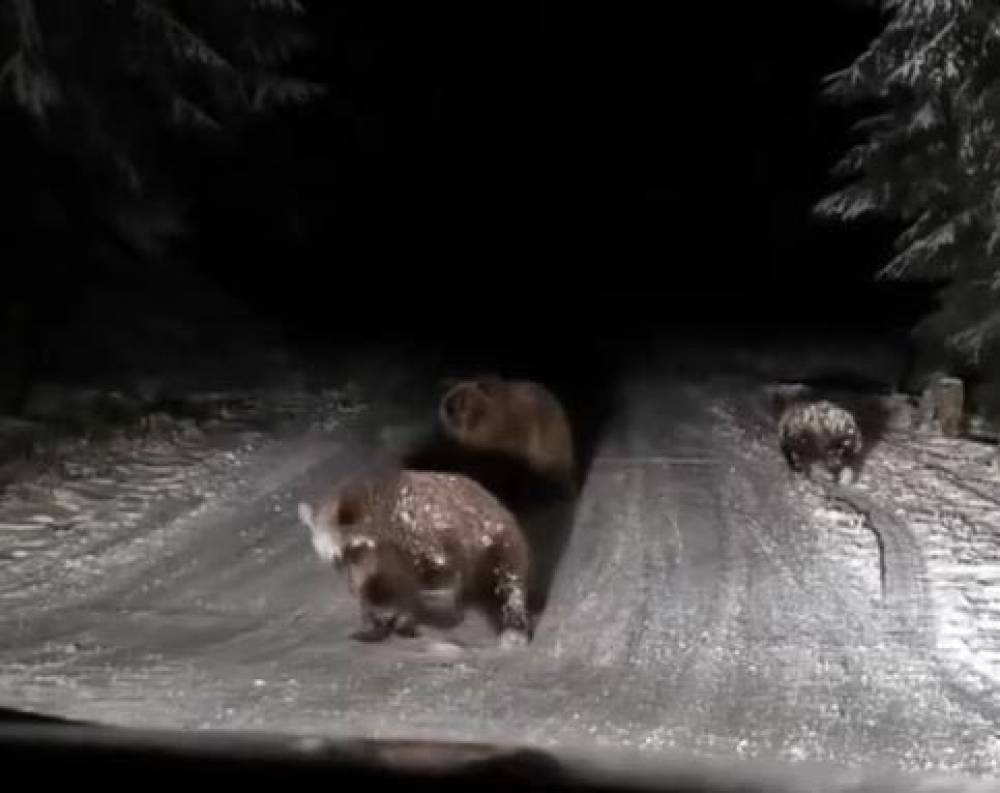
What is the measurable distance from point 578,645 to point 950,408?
11.2m

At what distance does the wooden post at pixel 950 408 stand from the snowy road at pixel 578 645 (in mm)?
4805

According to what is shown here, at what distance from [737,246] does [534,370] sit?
48.5ft

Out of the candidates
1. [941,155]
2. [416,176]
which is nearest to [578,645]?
[941,155]

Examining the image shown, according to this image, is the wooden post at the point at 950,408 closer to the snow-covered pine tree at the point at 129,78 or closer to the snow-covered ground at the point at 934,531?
the snow-covered ground at the point at 934,531

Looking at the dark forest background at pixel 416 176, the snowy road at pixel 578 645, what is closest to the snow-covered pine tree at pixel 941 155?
the snowy road at pixel 578 645

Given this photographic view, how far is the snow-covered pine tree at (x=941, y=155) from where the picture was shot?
798 inches

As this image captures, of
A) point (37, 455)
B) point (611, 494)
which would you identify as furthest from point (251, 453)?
point (611, 494)

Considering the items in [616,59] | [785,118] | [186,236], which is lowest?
[186,236]

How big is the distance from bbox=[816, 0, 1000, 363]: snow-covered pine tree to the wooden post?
0.59 m

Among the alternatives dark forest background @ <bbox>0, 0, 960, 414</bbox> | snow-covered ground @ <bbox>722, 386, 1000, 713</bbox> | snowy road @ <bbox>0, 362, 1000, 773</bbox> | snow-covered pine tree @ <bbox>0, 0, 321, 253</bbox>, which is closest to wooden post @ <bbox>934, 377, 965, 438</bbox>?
snow-covered ground @ <bbox>722, 386, 1000, 713</bbox>

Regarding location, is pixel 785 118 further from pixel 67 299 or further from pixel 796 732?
pixel 796 732

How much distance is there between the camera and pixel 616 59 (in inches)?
2110

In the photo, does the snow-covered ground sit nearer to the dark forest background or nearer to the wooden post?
the wooden post

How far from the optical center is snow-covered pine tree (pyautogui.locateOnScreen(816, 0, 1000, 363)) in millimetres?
20281
